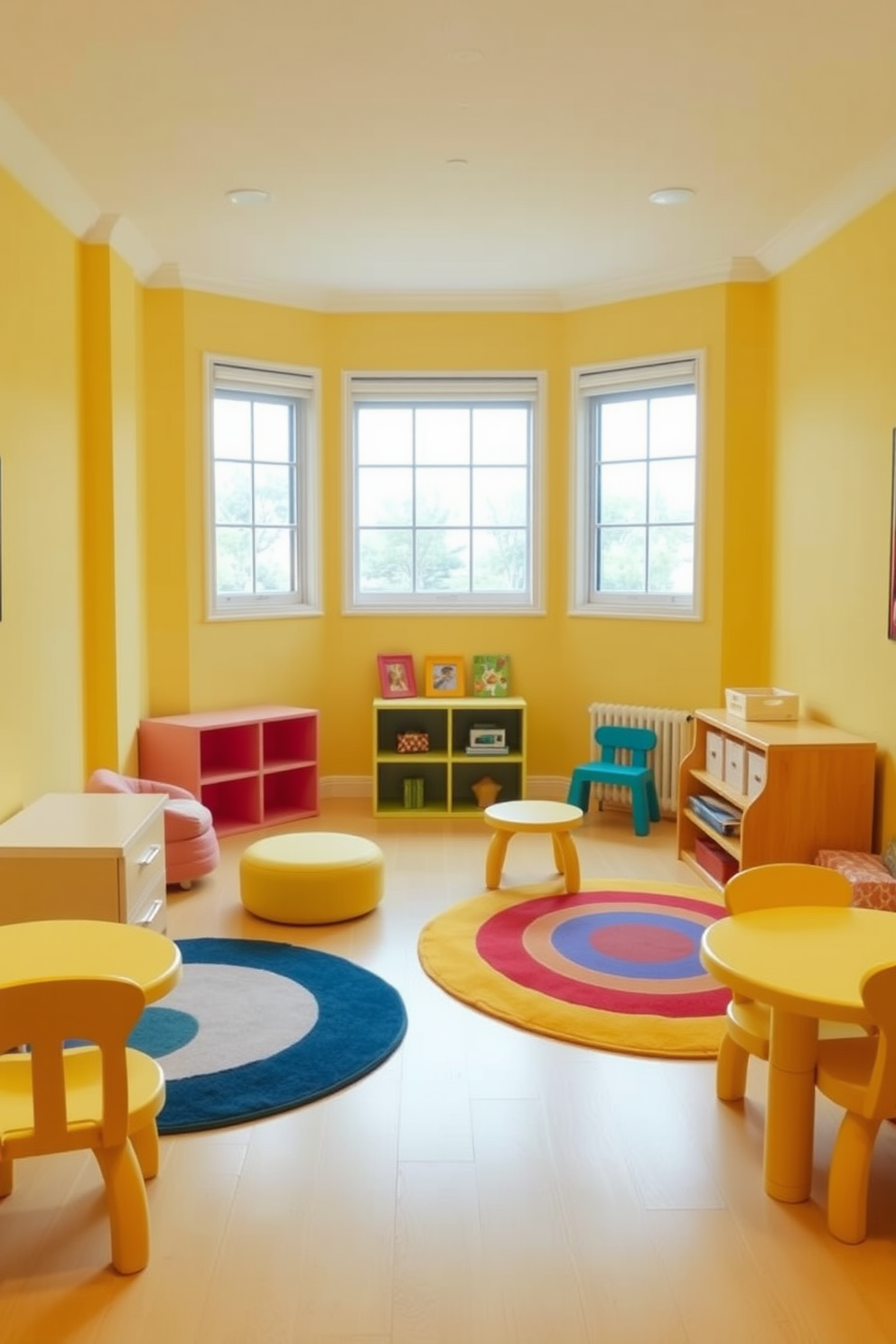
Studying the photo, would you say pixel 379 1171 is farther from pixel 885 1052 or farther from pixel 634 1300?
pixel 885 1052

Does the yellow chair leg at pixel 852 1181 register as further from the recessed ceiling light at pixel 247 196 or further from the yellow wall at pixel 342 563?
the recessed ceiling light at pixel 247 196

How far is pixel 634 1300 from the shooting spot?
231 centimetres

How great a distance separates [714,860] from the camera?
5.11 meters

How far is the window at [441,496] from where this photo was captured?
6703 mm

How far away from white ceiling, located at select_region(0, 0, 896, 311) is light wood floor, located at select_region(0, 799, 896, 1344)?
9.64 feet

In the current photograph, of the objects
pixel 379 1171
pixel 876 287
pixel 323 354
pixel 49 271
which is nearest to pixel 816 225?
pixel 876 287

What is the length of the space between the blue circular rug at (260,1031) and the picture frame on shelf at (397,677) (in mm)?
2497

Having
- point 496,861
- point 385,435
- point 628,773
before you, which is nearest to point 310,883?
point 496,861

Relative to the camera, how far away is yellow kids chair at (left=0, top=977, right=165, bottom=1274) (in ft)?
7.42

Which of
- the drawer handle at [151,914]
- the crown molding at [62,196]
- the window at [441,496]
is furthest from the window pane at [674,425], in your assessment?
the drawer handle at [151,914]

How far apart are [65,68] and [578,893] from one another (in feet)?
11.5

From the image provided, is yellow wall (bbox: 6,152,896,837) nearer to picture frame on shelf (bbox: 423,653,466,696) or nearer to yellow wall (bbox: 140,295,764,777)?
yellow wall (bbox: 140,295,764,777)

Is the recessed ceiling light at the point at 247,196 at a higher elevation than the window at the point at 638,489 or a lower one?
higher

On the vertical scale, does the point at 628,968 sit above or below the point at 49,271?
below
